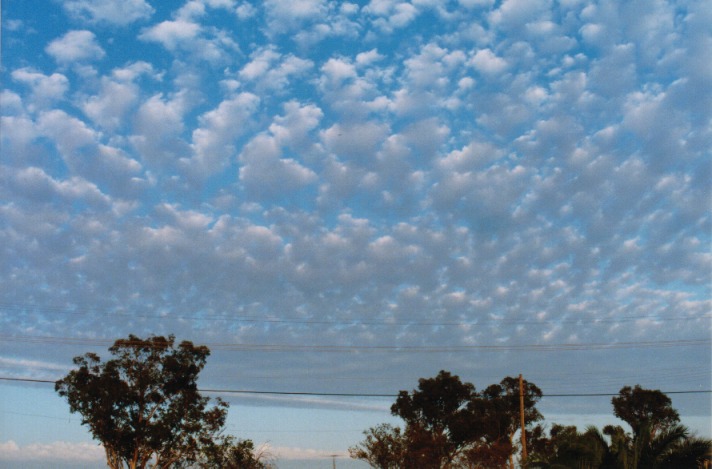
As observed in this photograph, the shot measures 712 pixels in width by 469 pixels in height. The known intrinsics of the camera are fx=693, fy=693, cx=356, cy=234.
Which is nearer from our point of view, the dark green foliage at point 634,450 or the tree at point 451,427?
the dark green foliage at point 634,450

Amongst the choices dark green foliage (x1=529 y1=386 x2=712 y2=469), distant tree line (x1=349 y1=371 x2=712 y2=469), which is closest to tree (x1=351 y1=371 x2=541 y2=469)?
distant tree line (x1=349 y1=371 x2=712 y2=469)

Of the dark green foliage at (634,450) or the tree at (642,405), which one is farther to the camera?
the tree at (642,405)

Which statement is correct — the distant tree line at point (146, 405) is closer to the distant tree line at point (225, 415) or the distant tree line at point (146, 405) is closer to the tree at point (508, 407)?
the distant tree line at point (225, 415)

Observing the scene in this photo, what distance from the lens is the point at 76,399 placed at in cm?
5309

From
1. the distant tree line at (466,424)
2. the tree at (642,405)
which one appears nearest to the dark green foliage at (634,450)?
the distant tree line at (466,424)

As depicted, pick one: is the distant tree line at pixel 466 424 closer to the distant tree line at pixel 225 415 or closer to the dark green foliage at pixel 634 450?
the distant tree line at pixel 225 415

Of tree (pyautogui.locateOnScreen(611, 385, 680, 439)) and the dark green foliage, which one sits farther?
tree (pyautogui.locateOnScreen(611, 385, 680, 439))

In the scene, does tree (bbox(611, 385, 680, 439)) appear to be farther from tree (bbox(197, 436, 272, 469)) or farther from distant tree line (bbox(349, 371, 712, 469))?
tree (bbox(197, 436, 272, 469))

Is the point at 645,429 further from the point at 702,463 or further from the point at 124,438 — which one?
the point at 124,438

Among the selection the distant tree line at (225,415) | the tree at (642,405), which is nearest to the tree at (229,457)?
the distant tree line at (225,415)

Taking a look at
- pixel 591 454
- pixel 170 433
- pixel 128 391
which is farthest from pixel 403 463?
pixel 591 454

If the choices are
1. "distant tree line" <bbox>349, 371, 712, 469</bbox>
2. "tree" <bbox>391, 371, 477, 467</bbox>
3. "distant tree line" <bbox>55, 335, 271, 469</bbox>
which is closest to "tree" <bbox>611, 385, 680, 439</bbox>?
"distant tree line" <bbox>349, 371, 712, 469</bbox>

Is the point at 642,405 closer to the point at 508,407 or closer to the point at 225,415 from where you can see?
the point at 508,407

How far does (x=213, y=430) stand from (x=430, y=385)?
76.5ft
